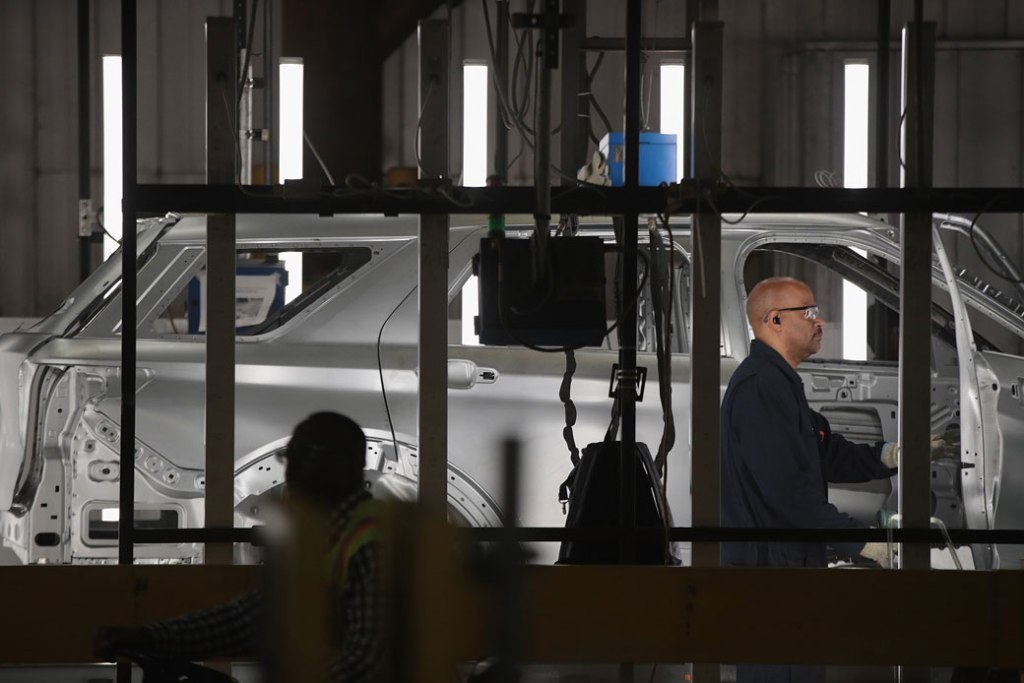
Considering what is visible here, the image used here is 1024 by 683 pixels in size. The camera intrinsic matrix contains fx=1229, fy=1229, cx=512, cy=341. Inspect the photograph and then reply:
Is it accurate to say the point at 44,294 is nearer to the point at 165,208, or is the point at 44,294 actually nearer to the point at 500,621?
the point at 165,208

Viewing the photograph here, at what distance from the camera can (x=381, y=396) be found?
5.41 metres

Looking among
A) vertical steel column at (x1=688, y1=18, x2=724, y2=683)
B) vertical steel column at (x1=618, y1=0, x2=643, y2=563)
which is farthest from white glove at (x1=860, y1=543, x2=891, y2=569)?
vertical steel column at (x1=618, y1=0, x2=643, y2=563)

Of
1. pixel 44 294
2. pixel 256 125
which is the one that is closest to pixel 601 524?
pixel 256 125

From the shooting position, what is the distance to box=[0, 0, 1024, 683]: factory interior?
2758mm

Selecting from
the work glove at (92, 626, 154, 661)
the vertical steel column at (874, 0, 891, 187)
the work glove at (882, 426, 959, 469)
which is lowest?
the work glove at (92, 626, 154, 661)

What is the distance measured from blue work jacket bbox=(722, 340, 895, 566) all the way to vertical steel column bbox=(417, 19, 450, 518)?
1.15 metres

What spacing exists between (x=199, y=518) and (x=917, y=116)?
3.48 meters

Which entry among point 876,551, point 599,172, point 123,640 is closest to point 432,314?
point 599,172

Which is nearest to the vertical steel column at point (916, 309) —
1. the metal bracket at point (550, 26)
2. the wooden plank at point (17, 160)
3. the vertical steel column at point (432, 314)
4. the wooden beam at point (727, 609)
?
the wooden beam at point (727, 609)

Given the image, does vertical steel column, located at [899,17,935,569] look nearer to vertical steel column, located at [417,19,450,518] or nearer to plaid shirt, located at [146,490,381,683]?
vertical steel column, located at [417,19,450,518]

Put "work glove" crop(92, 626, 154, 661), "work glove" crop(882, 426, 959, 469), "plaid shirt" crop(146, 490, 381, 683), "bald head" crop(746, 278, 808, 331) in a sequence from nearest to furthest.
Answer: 1. "plaid shirt" crop(146, 490, 381, 683)
2. "work glove" crop(92, 626, 154, 661)
3. "bald head" crop(746, 278, 808, 331)
4. "work glove" crop(882, 426, 959, 469)

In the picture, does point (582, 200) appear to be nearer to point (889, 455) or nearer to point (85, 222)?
point (889, 455)

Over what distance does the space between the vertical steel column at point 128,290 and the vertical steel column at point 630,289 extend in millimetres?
1471

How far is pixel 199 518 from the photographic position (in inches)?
216
